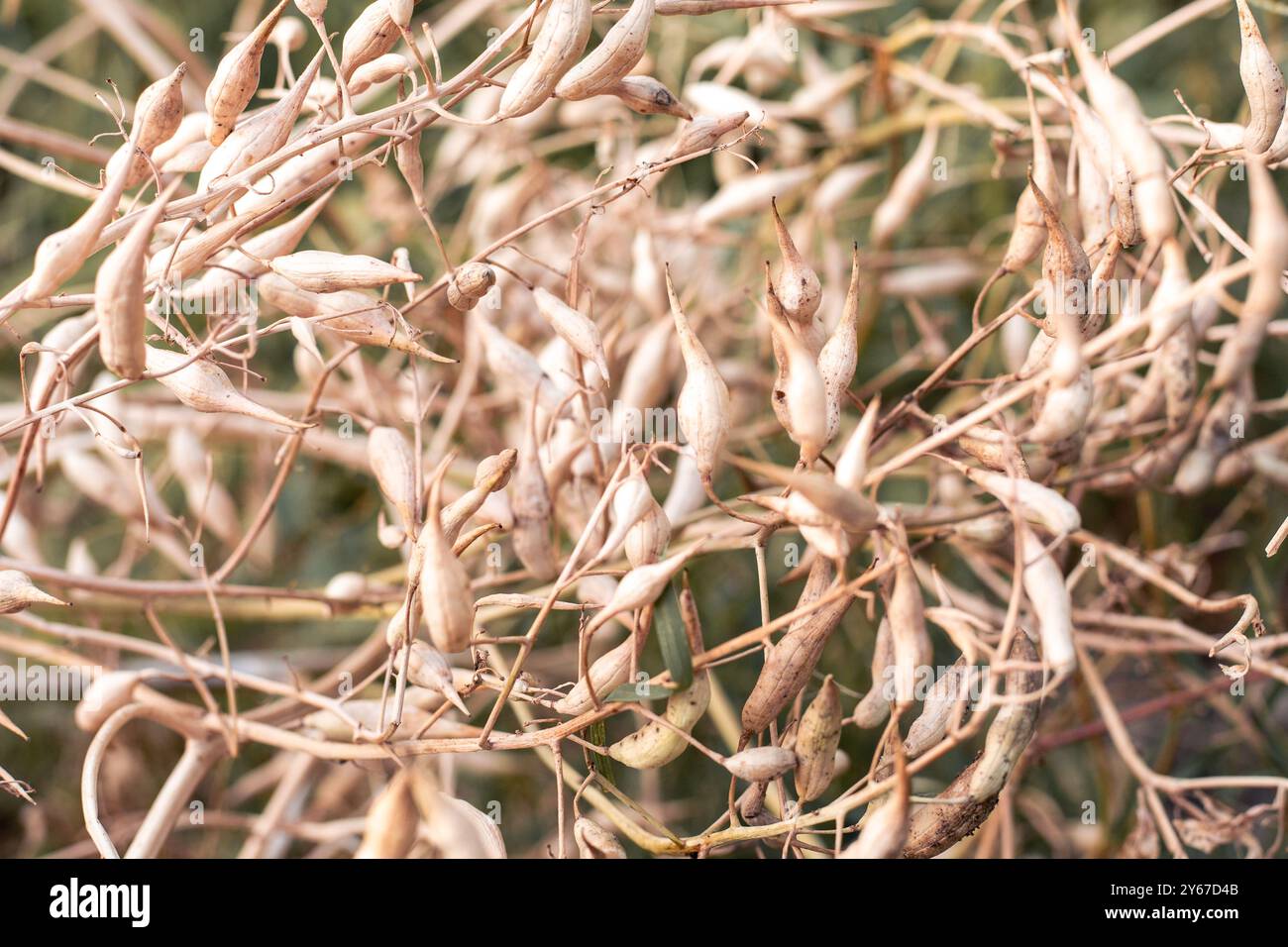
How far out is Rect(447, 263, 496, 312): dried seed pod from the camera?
→ 34cm

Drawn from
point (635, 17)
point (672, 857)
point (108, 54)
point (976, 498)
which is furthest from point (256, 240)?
point (108, 54)

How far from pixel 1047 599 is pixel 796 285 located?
0.38 feet

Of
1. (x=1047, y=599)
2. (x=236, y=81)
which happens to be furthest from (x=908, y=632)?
(x=236, y=81)

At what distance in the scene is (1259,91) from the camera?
1.09 feet

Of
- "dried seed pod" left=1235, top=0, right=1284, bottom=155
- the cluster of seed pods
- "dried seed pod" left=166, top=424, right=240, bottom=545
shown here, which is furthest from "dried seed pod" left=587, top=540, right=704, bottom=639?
"dried seed pod" left=166, top=424, right=240, bottom=545

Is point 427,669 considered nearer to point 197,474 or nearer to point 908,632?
point 908,632

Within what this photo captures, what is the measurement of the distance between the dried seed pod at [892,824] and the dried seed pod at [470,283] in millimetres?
177

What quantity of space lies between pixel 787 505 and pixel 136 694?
27cm

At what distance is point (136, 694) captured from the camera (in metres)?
0.42

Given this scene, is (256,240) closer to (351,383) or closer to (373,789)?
(351,383)

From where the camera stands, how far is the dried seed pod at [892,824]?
0.28 meters

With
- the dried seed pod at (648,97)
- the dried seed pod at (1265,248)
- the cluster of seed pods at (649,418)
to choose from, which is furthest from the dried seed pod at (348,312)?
the dried seed pod at (1265,248)

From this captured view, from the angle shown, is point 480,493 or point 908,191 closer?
point 480,493

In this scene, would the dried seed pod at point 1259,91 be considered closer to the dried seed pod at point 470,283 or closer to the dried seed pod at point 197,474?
the dried seed pod at point 470,283
